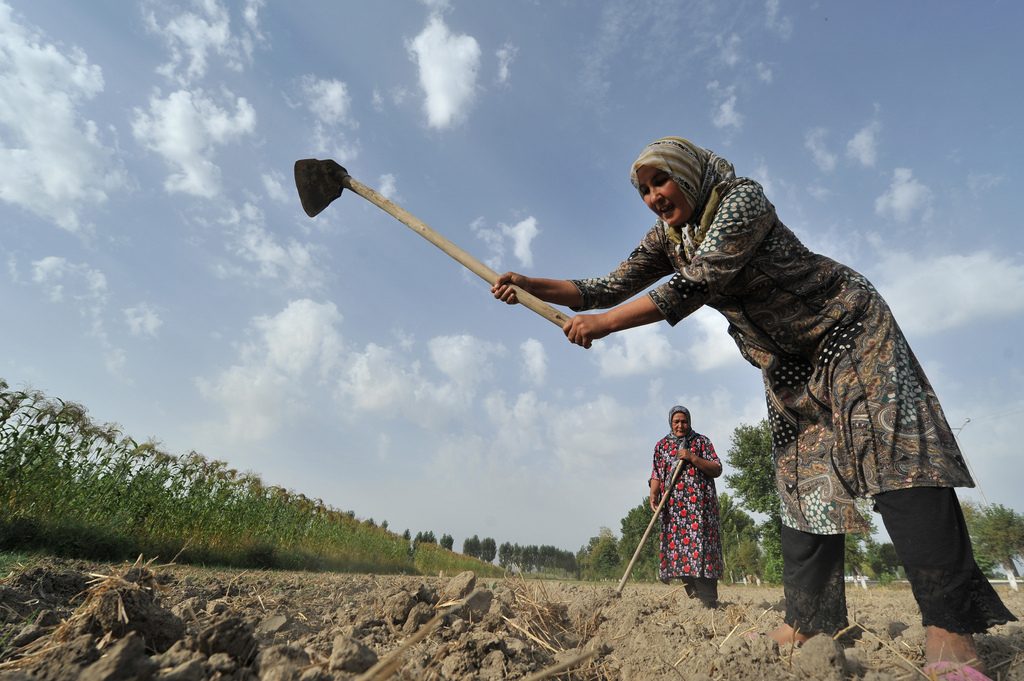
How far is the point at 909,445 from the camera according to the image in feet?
5.41

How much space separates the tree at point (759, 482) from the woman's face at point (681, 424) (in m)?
17.0

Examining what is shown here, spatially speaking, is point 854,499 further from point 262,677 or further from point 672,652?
point 262,677

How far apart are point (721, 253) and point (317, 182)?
2.69m

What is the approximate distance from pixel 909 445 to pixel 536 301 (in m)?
1.40

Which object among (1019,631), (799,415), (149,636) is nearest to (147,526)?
(149,636)

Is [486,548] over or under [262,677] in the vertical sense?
over

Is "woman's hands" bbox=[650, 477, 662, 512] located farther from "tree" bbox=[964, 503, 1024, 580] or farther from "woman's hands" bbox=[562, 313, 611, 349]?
"tree" bbox=[964, 503, 1024, 580]

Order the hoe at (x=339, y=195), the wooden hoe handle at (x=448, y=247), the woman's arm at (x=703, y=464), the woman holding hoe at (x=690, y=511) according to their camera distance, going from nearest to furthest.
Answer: the wooden hoe handle at (x=448, y=247)
the hoe at (x=339, y=195)
the woman holding hoe at (x=690, y=511)
the woman's arm at (x=703, y=464)

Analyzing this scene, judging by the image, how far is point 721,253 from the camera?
1777 millimetres

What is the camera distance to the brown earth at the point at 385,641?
1.07 m

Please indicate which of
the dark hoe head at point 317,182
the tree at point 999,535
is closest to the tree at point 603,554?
the tree at point 999,535

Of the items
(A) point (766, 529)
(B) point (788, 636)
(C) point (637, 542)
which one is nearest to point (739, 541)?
(C) point (637, 542)

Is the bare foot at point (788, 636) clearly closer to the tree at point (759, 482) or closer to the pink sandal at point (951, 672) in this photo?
the pink sandal at point (951, 672)

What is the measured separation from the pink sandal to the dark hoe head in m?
3.57
